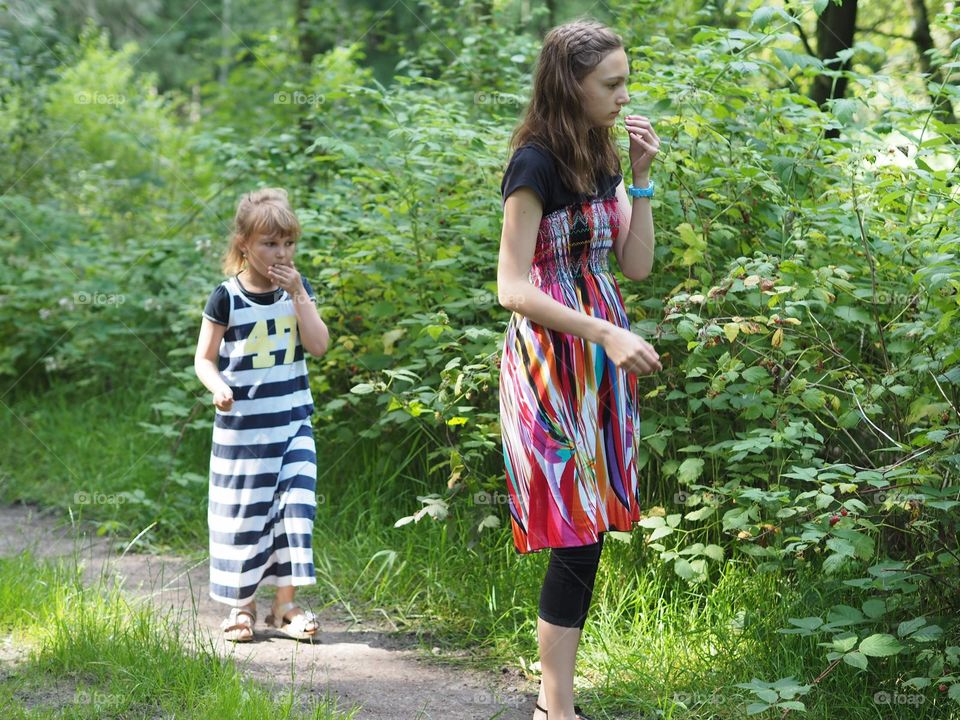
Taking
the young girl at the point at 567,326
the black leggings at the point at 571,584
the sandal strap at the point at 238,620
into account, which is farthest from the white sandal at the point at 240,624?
the black leggings at the point at 571,584

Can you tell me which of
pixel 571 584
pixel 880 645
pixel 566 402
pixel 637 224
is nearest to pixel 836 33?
pixel 637 224

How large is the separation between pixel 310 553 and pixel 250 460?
1.30ft

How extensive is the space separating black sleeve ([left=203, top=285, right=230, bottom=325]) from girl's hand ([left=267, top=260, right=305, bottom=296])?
0.69 ft

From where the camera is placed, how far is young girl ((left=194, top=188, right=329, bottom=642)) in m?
3.66

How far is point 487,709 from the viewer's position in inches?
125

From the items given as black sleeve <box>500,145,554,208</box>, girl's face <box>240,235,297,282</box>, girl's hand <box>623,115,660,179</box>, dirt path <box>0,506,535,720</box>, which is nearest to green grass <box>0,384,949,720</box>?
dirt path <box>0,506,535,720</box>

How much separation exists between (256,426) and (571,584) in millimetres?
1441

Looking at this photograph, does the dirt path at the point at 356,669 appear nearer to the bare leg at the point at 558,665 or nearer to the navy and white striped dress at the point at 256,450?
the navy and white striped dress at the point at 256,450

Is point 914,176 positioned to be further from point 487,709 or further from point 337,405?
point 337,405

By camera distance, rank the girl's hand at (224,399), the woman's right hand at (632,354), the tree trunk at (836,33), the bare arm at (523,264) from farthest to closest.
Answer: the tree trunk at (836,33)
the girl's hand at (224,399)
the bare arm at (523,264)
the woman's right hand at (632,354)

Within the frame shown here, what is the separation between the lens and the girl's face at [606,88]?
256cm

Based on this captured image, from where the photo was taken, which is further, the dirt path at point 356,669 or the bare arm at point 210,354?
the bare arm at point 210,354

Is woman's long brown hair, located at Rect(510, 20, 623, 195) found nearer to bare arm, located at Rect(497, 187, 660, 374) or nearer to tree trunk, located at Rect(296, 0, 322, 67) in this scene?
bare arm, located at Rect(497, 187, 660, 374)

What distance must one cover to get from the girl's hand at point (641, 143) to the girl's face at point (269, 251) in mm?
1359
